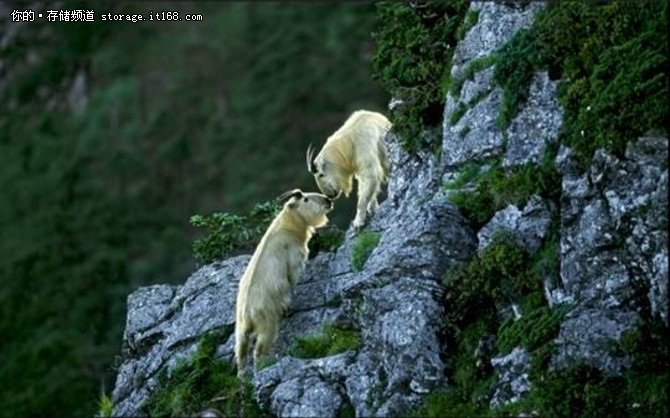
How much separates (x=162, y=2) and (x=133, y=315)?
51.8 metres

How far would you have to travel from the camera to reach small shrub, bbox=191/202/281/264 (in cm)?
2225

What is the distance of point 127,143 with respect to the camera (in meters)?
68.5

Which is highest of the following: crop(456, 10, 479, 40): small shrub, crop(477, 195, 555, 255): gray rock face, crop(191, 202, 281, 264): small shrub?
crop(456, 10, 479, 40): small shrub

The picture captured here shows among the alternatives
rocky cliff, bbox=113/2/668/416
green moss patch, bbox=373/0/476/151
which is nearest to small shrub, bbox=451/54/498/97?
rocky cliff, bbox=113/2/668/416

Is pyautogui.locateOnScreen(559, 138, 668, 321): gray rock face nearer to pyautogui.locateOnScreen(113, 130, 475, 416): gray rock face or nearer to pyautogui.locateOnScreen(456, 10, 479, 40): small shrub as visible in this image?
pyautogui.locateOnScreen(113, 130, 475, 416): gray rock face

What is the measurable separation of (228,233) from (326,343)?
442cm

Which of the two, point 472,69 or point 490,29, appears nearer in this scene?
point 472,69

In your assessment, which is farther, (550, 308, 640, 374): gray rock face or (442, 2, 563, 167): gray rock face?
(442, 2, 563, 167): gray rock face

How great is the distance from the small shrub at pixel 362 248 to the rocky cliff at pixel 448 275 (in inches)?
4.4

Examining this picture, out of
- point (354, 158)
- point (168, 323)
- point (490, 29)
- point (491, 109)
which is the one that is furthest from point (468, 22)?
point (168, 323)

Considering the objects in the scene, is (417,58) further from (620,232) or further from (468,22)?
(620,232)

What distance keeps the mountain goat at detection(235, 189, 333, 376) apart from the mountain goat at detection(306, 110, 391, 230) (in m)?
1.11

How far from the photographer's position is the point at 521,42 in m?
18.5

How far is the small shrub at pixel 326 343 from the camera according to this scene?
18.0 metres
